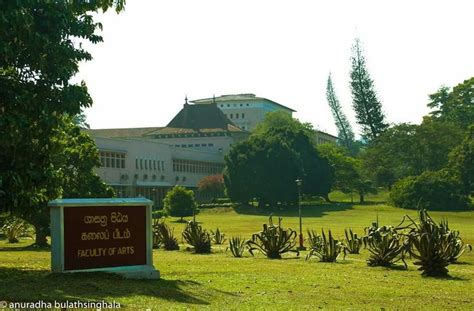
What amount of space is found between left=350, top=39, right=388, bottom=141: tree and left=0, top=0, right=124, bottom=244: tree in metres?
98.9

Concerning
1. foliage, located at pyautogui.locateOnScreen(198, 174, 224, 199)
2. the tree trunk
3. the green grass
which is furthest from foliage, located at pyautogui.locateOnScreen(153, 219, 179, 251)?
foliage, located at pyautogui.locateOnScreen(198, 174, 224, 199)

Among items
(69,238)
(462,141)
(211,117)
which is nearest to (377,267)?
(69,238)

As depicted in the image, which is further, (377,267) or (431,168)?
(431,168)

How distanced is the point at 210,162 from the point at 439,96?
4164 cm

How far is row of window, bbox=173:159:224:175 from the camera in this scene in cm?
9856

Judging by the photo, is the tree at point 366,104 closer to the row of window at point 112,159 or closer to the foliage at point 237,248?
the row of window at point 112,159

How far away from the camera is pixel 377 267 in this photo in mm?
22094

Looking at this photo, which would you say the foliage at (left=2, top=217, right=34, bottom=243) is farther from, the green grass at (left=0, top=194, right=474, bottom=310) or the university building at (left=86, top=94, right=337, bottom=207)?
the university building at (left=86, top=94, right=337, bottom=207)

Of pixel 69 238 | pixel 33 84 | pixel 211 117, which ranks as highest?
pixel 211 117

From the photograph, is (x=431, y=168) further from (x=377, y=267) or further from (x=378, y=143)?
(x=377, y=267)

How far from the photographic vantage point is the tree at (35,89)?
13000 millimetres

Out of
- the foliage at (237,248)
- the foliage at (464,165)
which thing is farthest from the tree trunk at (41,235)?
the foliage at (464,165)

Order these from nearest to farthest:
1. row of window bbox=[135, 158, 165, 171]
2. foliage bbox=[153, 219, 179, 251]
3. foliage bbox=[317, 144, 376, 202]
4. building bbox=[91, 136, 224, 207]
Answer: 1. foliage bbox=[153, 219, 179, 251]
2. building bbox=[91, 136, 224, 207]
3. row of window bbox=[135, 158, 165, 171]
4. foliage bbox=[317, 144, 376, 202]

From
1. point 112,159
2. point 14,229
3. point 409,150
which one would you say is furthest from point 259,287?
point 409,150
